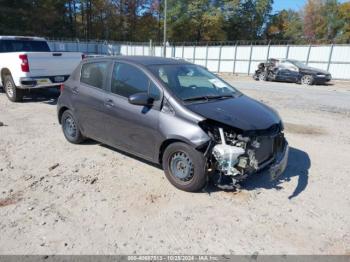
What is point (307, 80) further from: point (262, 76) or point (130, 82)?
point (130, 82)

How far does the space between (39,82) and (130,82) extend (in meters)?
5.62

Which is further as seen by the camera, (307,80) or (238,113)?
(307,80)

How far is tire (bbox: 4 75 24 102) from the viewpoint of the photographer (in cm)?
962

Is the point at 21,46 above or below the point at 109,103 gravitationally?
above

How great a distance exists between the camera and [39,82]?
9055 millimetres

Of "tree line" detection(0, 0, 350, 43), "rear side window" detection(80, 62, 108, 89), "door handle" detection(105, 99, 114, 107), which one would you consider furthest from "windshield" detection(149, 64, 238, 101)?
"tree line" detection(0, 0, 350, 43)

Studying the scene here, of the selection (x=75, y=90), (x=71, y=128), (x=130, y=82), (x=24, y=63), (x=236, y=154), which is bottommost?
(x=71, y=128)

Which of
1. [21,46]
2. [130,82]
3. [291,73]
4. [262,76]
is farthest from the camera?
[262,76]

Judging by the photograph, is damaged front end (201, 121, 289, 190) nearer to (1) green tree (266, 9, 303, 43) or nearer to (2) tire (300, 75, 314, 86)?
(2) tire (300, 75, 314, 86)

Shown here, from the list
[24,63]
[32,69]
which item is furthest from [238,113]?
[24,63]

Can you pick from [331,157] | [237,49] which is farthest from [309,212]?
[237,49]

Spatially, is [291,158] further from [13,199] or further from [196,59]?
[196,59]

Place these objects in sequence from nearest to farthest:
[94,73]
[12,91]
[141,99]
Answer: [141,99] < [94,73] < [12,91]

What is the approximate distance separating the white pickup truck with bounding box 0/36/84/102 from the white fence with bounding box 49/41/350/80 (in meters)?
18.9
